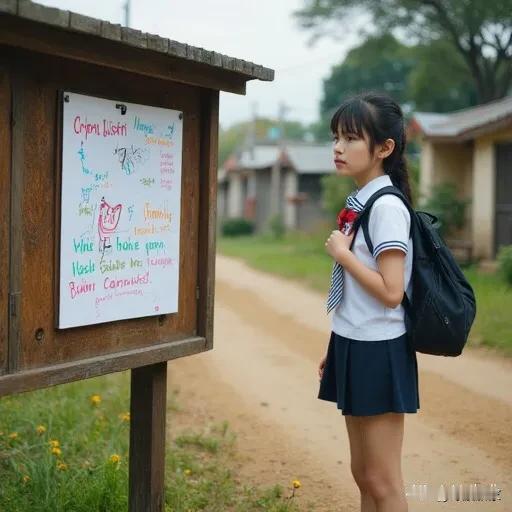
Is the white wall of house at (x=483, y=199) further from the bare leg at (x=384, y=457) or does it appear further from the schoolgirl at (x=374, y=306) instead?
the bare leg at (x=384, y=457)

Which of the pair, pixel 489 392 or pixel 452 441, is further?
pixel 489 392

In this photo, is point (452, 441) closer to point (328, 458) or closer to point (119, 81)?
point (328, 458)

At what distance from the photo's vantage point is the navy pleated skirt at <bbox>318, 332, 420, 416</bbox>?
2615 millimetres

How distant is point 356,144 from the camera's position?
107 inches

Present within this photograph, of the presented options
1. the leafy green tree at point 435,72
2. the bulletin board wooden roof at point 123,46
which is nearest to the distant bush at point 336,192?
the leafy green tree at point 435,72

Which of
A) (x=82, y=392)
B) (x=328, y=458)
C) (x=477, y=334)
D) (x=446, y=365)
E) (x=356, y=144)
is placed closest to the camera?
(x=356, y=144)

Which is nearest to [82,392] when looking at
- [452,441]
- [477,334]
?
[452,441]

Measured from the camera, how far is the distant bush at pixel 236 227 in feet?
113

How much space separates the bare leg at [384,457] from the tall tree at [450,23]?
23509 mm

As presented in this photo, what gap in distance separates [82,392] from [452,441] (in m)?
2.79

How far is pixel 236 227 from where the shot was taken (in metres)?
34.5

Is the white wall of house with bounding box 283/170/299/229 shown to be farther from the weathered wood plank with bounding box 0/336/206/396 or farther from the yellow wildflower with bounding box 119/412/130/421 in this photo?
the weathered wood plank with bounding box 0/336/206/396

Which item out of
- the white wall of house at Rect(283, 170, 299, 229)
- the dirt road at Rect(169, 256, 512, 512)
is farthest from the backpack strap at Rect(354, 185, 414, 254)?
the white wall of house at Rect(283, 170, 299, 229)

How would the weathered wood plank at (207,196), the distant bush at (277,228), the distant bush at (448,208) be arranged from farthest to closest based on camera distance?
the distant bush at (277,228) < the distant bush at (448,208) < the weathered wood plank at (207,196)
